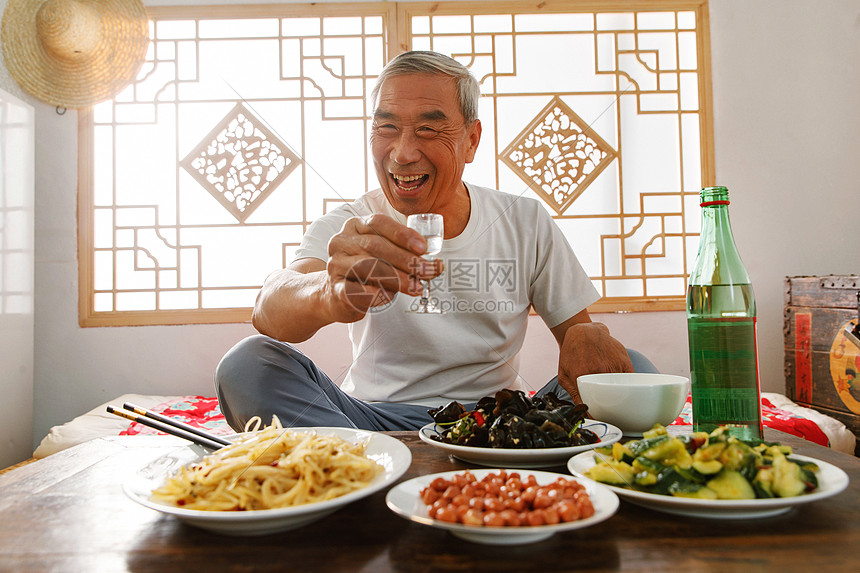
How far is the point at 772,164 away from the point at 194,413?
3.12 metres

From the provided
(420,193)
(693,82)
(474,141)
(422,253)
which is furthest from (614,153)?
(422,253)

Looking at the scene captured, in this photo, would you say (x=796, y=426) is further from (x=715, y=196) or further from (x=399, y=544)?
(x=399, y=544)

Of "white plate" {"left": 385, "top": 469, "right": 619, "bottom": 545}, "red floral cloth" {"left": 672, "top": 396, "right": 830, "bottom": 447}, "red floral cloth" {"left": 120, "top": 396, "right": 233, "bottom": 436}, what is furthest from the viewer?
"red floral cloth" {"left": 120, "top": 396, "right": 233, "bottom": 436}

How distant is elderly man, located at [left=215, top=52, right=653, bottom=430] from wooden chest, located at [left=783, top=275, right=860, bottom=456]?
54.2 inches

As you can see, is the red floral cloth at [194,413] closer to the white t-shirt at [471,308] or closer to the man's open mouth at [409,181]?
the white t-shirt at [471,308]

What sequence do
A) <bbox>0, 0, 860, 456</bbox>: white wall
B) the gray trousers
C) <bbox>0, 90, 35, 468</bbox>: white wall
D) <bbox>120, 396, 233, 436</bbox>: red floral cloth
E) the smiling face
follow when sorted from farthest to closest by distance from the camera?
<bbox>0, 0, 860, 456</bbox>: white wall < <bbox>0, 90, 35, 468</bbox>: white wall < <bbox>120, 396, 233, 436</bbox>: red floral cloth < the smiling face < the gray trousers

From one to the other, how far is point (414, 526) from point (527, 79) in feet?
9.50

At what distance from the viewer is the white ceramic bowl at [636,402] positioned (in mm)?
924

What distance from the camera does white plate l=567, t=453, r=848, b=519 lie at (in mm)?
554

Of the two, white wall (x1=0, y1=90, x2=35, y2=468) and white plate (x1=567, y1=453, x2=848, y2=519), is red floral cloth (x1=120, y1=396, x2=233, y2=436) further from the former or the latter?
white plate (x1=567, y1=453, x2=848, y2=519)

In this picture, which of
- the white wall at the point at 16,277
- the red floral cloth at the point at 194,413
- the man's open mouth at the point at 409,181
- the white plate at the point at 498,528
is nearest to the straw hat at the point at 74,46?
the white wall at the point at 16,277

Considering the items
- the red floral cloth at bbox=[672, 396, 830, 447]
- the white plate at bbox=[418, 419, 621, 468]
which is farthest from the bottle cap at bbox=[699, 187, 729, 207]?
the red floral cloth at bbox=[672, 396, 830, 447]

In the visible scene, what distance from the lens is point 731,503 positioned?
0.55 m

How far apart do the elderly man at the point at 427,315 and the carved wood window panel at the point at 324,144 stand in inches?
51.3
